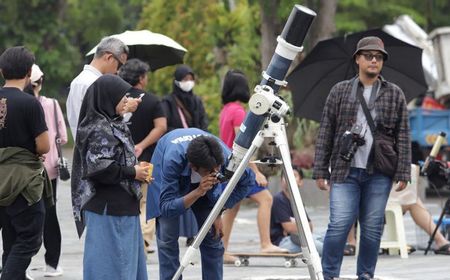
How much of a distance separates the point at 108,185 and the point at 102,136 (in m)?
0.30

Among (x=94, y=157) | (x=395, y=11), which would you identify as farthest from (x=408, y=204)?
(x=395, y=11)

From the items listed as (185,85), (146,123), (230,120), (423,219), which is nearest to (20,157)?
(146,123)

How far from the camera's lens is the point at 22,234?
9430mm

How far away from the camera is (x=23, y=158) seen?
9359 millimetres

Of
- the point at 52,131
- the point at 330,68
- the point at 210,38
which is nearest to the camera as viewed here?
the point at 52,131

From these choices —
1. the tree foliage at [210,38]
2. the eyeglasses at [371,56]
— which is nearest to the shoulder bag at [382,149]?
the eyeglasses at [371,56]

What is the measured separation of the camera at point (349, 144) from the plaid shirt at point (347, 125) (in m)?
0.08

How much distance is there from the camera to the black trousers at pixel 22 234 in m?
9.38

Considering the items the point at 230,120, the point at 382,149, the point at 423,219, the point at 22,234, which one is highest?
the point at 382,149

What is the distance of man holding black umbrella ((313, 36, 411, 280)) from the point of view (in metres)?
9.91

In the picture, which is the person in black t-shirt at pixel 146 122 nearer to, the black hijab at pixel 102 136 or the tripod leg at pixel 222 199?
the tripod leg at pixel 222 199

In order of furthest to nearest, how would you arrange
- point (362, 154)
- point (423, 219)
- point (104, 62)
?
point (423, 219), point (362, 154), point (104, 62)

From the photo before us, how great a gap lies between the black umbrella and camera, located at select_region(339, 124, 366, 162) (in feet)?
9.76

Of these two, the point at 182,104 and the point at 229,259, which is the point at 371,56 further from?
the point at 182,104
